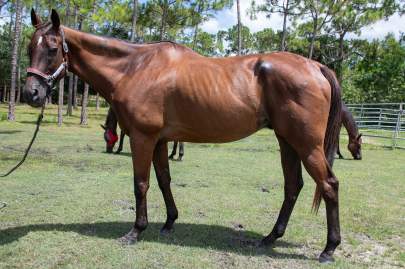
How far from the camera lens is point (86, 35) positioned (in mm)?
4293

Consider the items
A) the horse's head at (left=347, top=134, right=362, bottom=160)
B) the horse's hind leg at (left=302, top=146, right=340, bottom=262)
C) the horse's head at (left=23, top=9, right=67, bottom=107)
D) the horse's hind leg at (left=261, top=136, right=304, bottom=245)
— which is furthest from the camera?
the horse's head at (left=347, top=134, right=362, bottom=160)

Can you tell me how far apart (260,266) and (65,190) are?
3.90 meters

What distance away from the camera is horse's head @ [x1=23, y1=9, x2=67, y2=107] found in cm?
390

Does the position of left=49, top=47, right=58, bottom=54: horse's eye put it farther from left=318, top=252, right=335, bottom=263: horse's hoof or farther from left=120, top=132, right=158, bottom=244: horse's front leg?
left=318, top=252, right=335, bottom=263: horse's hoof

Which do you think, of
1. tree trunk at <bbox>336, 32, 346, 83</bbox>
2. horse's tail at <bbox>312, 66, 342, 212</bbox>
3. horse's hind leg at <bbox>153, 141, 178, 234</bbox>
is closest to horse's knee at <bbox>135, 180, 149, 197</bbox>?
horse's hind leg at <bbox>153, 141, 178, 234</bbox>

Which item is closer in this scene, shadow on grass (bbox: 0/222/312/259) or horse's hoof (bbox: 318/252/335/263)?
horse's hoof (bbox: 318/252/335/263)

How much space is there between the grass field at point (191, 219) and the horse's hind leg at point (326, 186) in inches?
7.7

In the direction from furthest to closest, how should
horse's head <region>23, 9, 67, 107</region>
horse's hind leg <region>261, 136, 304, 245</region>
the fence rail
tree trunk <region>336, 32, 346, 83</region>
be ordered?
tree trunk <region>336, 32, 346, 83</region> → the fence rail → horse's hind leg <region>261, 136, 304, 245</region> → horse's head <region>23, 9, 67, 107</region>

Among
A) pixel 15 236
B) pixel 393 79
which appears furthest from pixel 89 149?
pixel 393 79

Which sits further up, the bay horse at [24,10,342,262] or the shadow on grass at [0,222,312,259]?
the bay horse at [24,10,342,262]

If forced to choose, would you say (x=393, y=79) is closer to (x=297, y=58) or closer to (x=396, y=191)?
(x=396, y=191)

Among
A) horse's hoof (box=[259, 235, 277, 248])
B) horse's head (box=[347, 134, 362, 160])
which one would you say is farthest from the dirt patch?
horse's head (box=[347, 134, 362, 160])

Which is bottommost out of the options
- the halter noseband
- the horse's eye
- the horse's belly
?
the horse's belly

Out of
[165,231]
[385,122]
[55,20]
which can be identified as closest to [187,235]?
[165,231]
